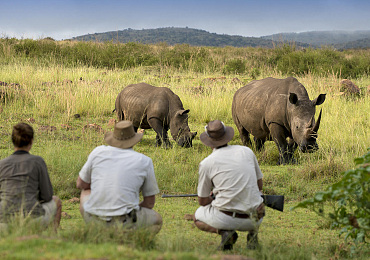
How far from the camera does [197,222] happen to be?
17.3 feet

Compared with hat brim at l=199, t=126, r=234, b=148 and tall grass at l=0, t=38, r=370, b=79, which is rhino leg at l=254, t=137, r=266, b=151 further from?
tall grass at l=0, t=38, r=370, b=79

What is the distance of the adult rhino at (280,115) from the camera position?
9.36 metres

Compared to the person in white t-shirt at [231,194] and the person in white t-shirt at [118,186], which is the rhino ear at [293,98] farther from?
the person in white t-shirt at [118,186]

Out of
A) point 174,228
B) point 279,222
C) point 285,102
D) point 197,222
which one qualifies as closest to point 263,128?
point 285,102

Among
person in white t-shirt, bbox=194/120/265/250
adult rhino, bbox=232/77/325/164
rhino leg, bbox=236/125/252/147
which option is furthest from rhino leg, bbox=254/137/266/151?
person in white t-shirt, bbox=194/120/265/250

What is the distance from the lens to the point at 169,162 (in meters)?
9.22

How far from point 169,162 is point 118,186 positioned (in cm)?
441

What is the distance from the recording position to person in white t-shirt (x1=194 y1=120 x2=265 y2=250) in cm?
504

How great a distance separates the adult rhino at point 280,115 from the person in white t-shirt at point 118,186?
15.8ft

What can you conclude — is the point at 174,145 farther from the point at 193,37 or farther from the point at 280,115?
the point at 193,37

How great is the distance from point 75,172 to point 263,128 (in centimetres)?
419

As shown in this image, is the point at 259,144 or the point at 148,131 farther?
the point at 148,131

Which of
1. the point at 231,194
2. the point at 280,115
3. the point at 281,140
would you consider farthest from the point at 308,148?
the point at 231,194

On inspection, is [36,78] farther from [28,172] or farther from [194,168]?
[28,172]
